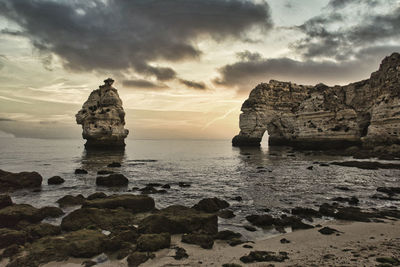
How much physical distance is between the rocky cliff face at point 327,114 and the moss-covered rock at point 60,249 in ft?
157

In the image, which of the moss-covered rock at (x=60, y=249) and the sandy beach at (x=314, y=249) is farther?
the moss-covered rock at (x=60, y=249)

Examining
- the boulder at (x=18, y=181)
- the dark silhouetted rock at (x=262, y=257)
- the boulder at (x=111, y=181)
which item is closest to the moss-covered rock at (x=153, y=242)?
the dark silhouetted rock at (x=262, y=257)

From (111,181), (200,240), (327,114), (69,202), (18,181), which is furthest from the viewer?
(327,114)

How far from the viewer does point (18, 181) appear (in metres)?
16.8

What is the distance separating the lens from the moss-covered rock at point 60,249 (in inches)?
234

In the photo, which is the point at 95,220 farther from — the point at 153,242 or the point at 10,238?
the point at 153,242

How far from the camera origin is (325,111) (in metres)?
50.3

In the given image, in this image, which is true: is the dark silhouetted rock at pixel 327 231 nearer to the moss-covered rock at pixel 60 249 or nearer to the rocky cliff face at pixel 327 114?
the moss-covered rock at pixel 60 249

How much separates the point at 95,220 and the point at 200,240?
456 cm

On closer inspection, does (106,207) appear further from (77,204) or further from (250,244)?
(250,244)

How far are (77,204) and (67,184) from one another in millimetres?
7383

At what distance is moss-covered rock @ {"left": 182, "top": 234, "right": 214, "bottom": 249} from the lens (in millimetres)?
7036

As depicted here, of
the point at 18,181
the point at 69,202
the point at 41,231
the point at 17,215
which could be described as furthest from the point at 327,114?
the point at 17,215

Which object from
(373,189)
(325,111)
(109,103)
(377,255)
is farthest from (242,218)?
(109,103)
